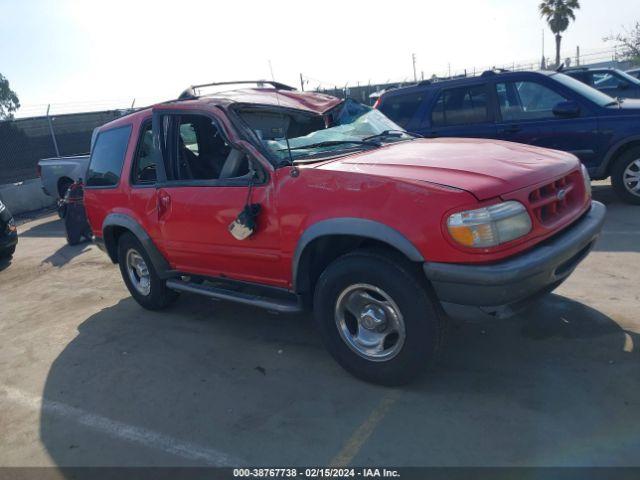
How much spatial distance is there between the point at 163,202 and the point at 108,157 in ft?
4.29

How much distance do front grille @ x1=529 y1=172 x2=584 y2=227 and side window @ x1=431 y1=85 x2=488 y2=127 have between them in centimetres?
420

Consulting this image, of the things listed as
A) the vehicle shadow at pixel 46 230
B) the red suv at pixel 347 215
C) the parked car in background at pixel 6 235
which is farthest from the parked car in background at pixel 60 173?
the red suv at pixel 347 215

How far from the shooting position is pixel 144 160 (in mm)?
4945

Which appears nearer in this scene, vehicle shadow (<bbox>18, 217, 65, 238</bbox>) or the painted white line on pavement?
the painted white line on pavement

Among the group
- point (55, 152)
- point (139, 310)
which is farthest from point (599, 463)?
point (55, 152)

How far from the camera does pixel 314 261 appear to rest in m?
3.69

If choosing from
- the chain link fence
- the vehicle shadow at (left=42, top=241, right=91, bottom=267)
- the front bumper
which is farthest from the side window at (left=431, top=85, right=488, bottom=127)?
the chain link fence

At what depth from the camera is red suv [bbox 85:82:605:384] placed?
2.95 metres

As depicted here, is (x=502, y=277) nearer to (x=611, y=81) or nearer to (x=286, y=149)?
(x=286, y=149)

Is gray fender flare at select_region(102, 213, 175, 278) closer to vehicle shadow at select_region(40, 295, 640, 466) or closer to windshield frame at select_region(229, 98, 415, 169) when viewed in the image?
vehicle shadow at select_region(40, 295, 640, 466)

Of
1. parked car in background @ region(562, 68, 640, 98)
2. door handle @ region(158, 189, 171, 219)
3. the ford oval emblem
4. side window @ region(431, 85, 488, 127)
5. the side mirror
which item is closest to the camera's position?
the ford oval emblem

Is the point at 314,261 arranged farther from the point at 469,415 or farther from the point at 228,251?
the point at 469,415

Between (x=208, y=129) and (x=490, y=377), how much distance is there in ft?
10.1

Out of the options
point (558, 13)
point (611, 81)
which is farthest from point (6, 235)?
point (558, 13)
